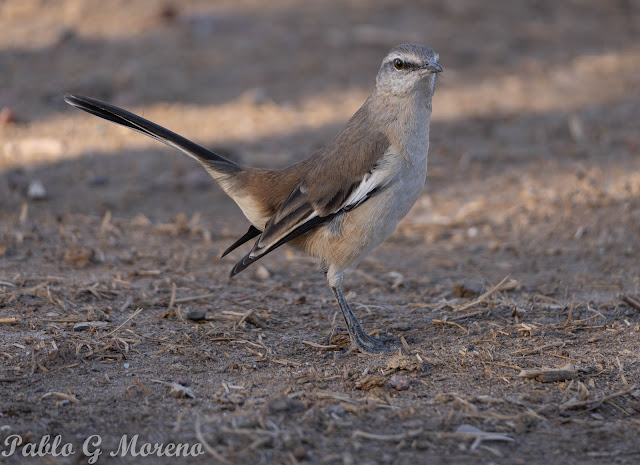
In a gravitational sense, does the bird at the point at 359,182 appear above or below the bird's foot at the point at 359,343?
above

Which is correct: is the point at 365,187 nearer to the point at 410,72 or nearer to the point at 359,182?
the point at 359,182

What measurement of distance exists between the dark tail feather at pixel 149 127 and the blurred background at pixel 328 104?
61.6 inches

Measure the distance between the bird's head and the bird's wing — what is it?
36cm

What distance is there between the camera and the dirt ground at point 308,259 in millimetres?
3732

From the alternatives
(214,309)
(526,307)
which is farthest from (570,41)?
(214,309)

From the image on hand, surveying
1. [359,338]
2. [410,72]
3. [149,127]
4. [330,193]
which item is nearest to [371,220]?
[330,193]

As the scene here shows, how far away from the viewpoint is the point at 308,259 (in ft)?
21.6

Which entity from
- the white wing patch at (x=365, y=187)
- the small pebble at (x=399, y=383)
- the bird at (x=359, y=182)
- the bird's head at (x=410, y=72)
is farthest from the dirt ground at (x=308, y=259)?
the bird's head at (x=410, y=72)

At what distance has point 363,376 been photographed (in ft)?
13.7

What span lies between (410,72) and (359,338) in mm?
1795

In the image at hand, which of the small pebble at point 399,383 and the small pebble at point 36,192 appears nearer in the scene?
the small pebble at point 399,383

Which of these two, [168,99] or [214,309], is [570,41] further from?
[214,309]

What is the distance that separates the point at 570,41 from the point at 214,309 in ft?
29.6

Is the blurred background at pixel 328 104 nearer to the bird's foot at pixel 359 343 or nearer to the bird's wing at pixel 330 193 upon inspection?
the bird's foot at pixel 359 343
